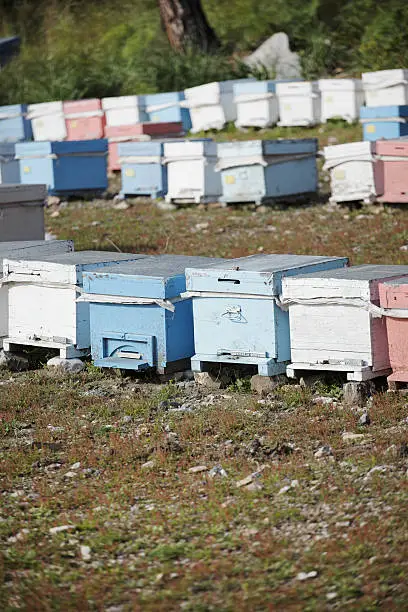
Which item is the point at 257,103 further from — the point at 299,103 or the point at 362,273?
the point at 362,273

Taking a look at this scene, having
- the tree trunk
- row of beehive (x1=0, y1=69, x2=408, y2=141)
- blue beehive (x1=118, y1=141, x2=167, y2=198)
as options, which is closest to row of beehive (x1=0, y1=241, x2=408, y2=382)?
blue beehive (x1=118, y1=141, x2=167, y2=198)

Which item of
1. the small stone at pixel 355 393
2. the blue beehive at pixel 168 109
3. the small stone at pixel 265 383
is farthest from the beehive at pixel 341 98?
the small stone at pixel 355 393

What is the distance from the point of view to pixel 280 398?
7211mm

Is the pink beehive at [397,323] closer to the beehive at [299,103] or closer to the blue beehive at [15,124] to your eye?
the beehive at [299,103]

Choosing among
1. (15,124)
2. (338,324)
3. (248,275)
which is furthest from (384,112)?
(338,324)

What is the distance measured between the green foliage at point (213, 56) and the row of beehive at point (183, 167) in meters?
7.71

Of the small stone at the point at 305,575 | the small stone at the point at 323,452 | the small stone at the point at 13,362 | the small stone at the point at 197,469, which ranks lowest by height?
the small stone at the point at 305,575

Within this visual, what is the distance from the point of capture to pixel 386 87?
61.4 feet

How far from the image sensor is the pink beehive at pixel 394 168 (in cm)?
1341

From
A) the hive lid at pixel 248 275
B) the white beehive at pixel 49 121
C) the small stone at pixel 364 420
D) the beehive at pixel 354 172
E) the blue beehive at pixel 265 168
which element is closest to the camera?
the small stone at pixel 364 420

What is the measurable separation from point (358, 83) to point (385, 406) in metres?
13.1

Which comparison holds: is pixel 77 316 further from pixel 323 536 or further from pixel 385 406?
pixel 323 536

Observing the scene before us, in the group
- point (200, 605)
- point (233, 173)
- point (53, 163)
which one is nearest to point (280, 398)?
point (200, 605)

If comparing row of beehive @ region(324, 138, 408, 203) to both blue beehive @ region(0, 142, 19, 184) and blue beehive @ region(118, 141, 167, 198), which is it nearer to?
blue beehive @ region(118, 141, 167, 198)
